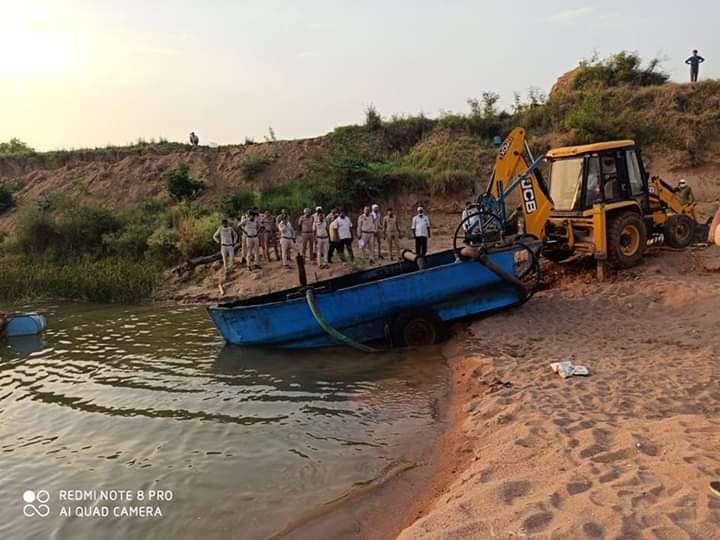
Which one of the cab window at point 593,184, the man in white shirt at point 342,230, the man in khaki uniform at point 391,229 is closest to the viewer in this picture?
the cab window at point 593,184

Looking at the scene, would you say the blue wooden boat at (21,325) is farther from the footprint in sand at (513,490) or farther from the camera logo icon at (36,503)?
the footprint in sand at (513,490)

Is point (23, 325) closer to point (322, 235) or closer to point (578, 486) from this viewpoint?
point (322, 235)

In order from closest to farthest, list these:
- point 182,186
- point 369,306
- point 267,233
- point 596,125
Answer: point 369,306
point 267,233
point 596,125
point 182,186

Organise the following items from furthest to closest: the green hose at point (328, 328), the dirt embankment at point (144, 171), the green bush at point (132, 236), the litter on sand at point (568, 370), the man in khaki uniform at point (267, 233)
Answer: the dirt embankment at point (144, 171)
the green bush at point (132, 236)
the man in khaki uniform at point (267, 233)
the green hose at point (328, 328)
the litter on sand at point (568, 370)

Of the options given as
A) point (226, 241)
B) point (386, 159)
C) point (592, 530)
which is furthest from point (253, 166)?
point (592, 530)

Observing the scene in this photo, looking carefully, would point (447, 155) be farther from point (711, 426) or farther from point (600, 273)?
point (711, 426)

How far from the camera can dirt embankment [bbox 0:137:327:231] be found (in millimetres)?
24688

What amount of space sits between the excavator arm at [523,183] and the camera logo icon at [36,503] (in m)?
8.89

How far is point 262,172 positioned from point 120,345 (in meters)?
15.1

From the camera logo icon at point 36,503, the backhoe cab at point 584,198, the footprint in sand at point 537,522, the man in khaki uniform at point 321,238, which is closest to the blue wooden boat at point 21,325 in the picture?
the man in khaki uniform at point 321,238

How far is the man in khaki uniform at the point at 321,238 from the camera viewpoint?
583 inches

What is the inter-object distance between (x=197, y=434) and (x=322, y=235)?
28.9 ft

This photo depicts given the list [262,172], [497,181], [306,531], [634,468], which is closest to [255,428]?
[306,531]

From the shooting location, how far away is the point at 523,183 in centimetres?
1116
